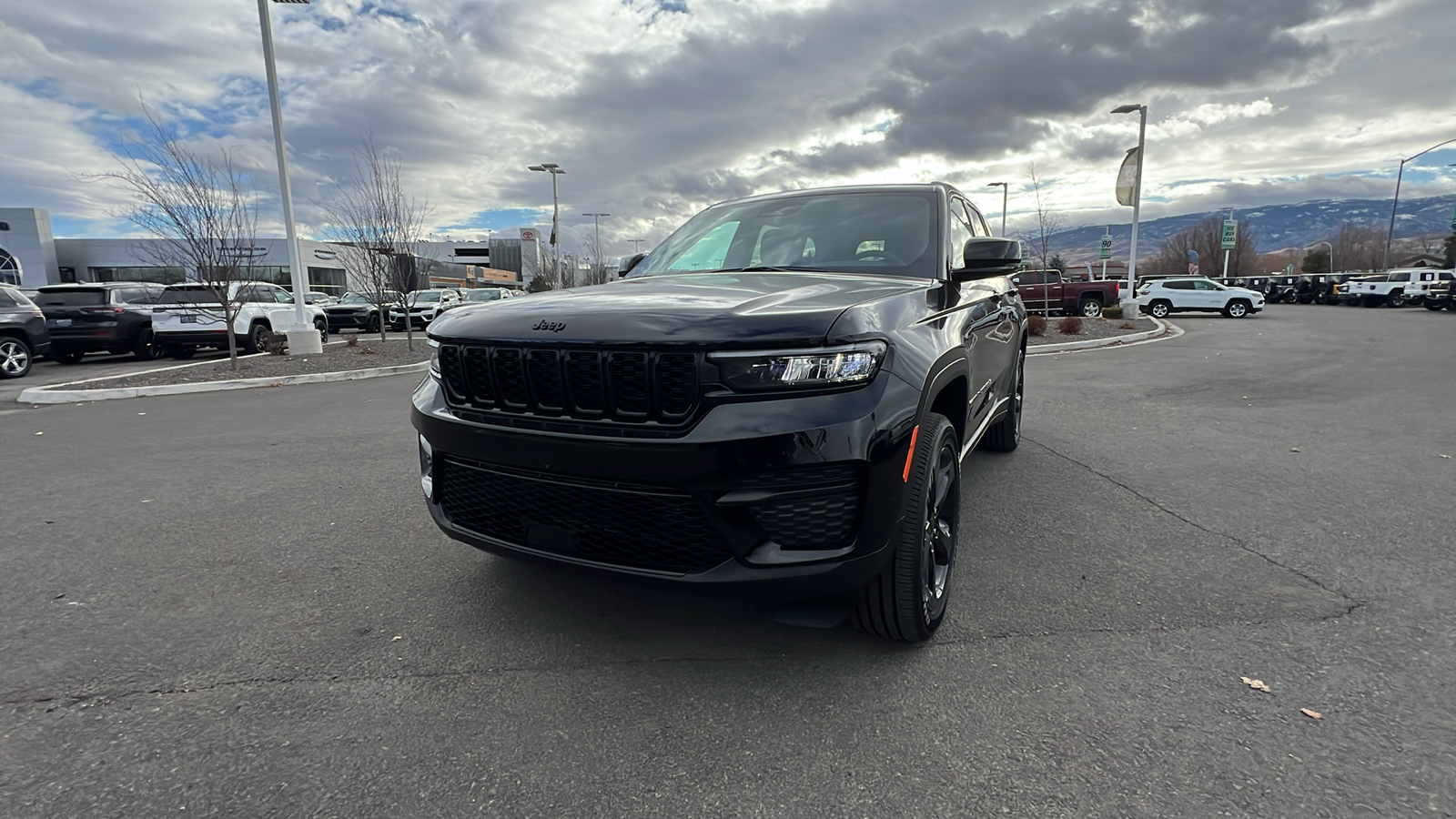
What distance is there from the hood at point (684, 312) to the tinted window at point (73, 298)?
15997mm

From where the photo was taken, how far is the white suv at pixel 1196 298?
27.6 meters

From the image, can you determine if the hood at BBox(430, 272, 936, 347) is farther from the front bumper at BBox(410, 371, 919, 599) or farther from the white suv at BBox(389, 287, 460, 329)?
the white suv at BBox(389, 287, 460, 329)

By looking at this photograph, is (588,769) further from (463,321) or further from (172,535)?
(172,535)

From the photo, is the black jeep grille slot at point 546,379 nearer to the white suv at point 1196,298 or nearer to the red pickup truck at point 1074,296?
the red pickup truck at point 1074,296

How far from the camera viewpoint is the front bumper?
2.10 metres

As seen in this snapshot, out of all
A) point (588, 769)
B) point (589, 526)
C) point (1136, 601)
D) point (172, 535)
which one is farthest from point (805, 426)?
point (172, 535)

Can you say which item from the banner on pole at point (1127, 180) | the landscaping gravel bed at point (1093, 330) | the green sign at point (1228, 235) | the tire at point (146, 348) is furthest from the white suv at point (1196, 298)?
the tire at point (146, 348)

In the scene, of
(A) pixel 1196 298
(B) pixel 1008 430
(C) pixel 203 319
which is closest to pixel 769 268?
(B) pixel 1008 430

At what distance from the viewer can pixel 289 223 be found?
46.8ft

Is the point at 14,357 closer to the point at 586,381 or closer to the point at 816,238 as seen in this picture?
the point at 816,238

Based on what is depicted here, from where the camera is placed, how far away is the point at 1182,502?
4.36 m

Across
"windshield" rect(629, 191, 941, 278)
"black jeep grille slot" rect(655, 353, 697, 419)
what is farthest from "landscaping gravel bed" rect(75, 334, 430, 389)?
"black jeep grille slot" rect(655, 353, 697, 419)

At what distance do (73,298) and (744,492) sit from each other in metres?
17.5

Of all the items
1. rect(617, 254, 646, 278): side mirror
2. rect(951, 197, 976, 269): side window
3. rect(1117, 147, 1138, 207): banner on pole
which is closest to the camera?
rect(951, 197, 976, 269): side window
